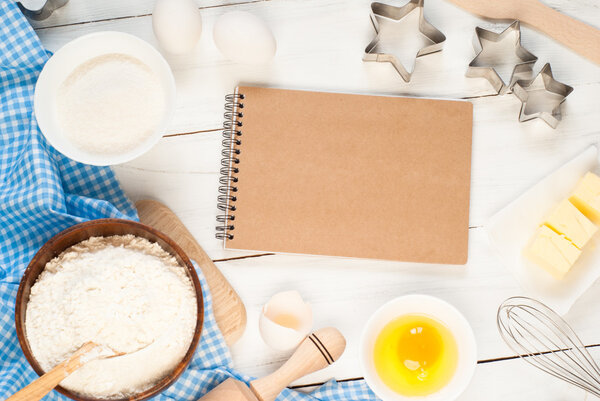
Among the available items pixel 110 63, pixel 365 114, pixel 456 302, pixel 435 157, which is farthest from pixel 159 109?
pixel 456 302

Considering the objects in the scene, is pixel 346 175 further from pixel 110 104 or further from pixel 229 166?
pixel 110 104

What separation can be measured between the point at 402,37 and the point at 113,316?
0.61m

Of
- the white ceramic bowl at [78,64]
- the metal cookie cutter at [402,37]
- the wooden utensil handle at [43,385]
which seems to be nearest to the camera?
the wooden utensil handle at [43,385]

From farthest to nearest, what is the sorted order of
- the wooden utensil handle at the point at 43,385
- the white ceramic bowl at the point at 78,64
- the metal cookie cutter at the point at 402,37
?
the metal cookie cutter at the point at 402,37 < the white ceramic bowl at the point at 78,64 < the wooden utensil handle at the point at 43,385

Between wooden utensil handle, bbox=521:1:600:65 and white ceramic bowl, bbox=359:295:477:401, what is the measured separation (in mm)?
468

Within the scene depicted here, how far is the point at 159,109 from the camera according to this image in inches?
33.4

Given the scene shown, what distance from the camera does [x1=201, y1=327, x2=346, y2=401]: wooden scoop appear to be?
84 centimetres

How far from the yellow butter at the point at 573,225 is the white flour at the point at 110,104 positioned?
62 cm

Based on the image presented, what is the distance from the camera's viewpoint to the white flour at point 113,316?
72 centimetres

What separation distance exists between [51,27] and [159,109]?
0.26 meters

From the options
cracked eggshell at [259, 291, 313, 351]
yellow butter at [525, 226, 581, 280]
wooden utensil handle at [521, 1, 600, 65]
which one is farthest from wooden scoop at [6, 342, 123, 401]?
wooden utensil handle at [521, 1, 600, 65]

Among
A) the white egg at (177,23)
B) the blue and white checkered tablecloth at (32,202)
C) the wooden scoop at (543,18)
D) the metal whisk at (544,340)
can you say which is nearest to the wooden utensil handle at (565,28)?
the wooden scoop at (543,18)

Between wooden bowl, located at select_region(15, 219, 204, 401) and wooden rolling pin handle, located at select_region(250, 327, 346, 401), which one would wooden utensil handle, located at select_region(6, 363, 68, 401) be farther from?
wooden rolling pin handle, located at select_region(250, 327, 346, 401)

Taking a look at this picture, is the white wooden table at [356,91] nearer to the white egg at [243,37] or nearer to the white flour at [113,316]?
the white egg at [243,37]
